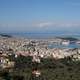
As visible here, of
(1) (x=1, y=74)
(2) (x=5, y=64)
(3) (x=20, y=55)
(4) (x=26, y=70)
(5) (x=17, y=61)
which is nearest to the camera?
(1) (x=1, y=74)

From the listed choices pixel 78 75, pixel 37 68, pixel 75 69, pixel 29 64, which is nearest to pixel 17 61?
pixel 29 64

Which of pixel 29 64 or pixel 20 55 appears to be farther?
pixel 20 55

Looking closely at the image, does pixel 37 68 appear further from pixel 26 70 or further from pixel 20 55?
pixel 20 55

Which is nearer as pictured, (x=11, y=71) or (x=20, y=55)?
(x=11, y=71)

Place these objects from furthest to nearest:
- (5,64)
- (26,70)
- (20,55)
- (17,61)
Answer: (20,55) < (17,61) < (5,64) < (26,70)

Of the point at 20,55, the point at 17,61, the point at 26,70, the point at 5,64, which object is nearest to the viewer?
the point at 26,70

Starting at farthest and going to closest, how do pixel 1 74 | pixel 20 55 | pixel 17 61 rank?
1. pixel 20 55
2. pixel 17 61
3. pixel 1 74

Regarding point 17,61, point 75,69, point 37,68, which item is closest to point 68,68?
point 75,69

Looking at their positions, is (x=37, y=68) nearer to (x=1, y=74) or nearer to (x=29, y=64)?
(x=29, y=64)
